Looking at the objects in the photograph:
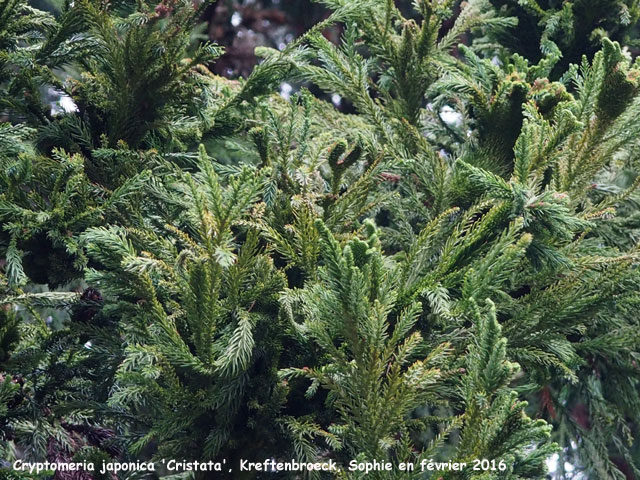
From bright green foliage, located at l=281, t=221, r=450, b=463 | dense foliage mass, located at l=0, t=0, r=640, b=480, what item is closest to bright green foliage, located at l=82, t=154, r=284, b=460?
dense foliage mass, located at l=0, t=0, r=640, b=480

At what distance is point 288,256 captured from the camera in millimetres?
2377

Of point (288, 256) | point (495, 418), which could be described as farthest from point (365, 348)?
point (288, 256)

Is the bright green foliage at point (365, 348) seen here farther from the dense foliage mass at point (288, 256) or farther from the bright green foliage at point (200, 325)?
the bright green foliage at point (200, 325)

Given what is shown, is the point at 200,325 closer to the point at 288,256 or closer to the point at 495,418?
the point at 288,256

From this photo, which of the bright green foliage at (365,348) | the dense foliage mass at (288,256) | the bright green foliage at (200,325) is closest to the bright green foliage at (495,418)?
the dense foliage mass at (288,256)

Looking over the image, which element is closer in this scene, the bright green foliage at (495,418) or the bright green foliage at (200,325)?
the bright green foliage at (495,418)

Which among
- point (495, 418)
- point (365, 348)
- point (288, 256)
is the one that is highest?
point (288, 256)

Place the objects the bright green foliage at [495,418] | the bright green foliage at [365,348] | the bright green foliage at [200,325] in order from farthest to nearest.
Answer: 1. the bright green foliage at [200,325]
2. the bright green foliage at [365,348]
3. the bright green foliage at [495,418]

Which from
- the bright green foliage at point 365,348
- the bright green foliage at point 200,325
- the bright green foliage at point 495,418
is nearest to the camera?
the bright green foliage at point 495,418

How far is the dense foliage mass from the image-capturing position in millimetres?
2010

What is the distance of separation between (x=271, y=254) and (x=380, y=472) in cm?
96

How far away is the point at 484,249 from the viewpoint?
231 cm

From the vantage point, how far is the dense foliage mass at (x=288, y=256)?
2.01 meters

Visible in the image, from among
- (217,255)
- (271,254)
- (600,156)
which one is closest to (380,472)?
(217,255)
